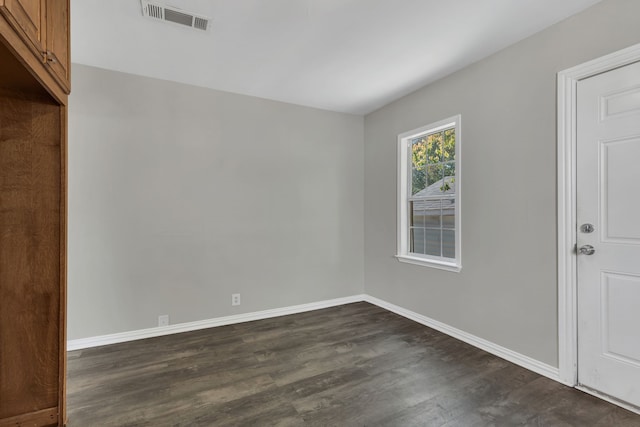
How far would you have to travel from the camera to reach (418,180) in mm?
3602

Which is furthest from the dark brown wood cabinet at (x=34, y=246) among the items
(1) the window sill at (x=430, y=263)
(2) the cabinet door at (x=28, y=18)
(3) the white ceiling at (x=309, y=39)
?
(1) the window sill at (x=430, y=263)

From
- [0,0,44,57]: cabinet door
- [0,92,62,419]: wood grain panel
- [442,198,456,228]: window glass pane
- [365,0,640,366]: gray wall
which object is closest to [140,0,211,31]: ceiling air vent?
[0,0,44,57]: cabinet door

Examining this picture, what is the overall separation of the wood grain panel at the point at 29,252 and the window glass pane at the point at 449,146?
123 inches

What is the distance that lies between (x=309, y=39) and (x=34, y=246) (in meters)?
2.26

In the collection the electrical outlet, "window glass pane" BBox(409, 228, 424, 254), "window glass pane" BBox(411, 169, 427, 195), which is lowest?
the electrical outlet

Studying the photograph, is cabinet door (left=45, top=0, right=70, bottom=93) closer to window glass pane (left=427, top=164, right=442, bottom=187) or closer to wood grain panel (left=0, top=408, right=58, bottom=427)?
wood grain panel (left=0, top=408, right=58, bottom=427)

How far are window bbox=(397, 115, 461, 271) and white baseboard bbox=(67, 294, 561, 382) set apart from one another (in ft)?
2.04

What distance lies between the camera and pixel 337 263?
4.10 metres

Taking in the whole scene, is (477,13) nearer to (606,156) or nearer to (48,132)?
(606,156)

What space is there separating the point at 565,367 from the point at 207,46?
12.0 feet

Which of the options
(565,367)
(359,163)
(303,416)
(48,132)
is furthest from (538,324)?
(48,132)

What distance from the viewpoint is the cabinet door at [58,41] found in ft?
4.54

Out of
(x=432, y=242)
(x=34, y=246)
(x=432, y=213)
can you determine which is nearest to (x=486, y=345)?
(x=432, y=242)

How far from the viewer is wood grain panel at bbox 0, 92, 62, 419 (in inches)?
60.0
